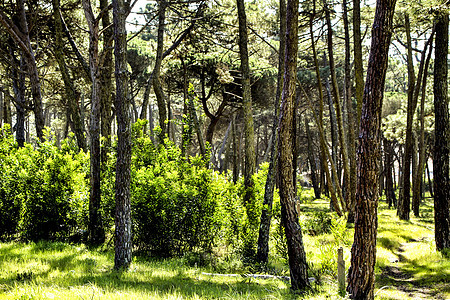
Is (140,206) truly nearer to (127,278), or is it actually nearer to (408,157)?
(127,278)

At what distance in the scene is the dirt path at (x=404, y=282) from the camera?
6.24 metres

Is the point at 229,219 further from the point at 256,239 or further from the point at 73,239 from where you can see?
the point at 73,239

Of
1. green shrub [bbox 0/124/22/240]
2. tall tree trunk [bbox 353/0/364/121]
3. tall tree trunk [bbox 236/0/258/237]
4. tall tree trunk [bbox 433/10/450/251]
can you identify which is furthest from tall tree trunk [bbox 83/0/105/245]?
tall tree trunk [bbox 433/10/450/251]

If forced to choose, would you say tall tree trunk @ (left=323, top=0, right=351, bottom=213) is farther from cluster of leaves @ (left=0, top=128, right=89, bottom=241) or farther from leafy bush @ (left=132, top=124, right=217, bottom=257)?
cluster of leaves @ (left=0, top=128, right=89, bottom=241)

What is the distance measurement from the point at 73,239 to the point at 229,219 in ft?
11.2

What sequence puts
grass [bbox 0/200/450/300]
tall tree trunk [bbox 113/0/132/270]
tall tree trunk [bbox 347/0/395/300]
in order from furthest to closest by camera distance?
tall tree trunk [bbox 113/0/132/270] → tall tree trunk [bbox 347/0/395/300] → grass [bbox 0/200/450/300]

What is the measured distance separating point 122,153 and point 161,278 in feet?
6.94

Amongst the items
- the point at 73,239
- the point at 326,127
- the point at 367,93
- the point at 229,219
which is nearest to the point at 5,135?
the point at 73,239

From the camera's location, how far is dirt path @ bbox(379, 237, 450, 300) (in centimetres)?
624

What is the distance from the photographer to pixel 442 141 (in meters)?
8.60

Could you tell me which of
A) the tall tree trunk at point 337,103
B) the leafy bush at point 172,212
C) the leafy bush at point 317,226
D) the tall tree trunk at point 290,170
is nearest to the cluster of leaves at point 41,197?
the leafy bush at point 172,212

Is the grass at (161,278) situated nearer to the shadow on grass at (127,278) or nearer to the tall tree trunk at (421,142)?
the shadow on grass at (127,278)

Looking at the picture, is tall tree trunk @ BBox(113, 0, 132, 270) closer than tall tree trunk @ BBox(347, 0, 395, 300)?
No

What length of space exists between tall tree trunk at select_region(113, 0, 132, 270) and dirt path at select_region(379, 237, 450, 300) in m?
4.08
